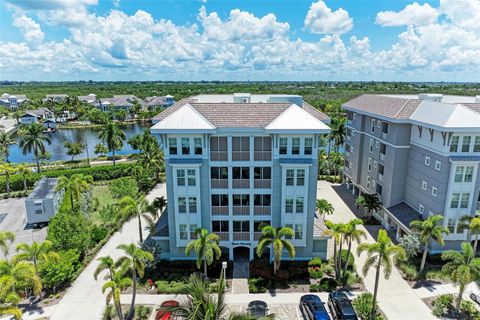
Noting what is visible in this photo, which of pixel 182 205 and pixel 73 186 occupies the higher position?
pixel 182 205

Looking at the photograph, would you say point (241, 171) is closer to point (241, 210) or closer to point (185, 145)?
point (241, 210)

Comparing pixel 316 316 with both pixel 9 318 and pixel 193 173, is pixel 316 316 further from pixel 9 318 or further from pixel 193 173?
pixel 9 318

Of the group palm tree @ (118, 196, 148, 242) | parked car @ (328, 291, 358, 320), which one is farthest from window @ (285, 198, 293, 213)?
palm tree @ (118, 196, 148, 242)

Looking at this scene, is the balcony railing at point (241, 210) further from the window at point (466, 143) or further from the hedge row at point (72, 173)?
the hedge row at point (72, 173)

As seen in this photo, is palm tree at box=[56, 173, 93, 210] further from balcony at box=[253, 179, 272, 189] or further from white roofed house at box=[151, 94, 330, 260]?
balcony at box=[253, 179, 272, 189]

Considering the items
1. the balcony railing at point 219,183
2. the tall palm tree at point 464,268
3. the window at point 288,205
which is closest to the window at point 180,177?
the balcony railing at point 219,183

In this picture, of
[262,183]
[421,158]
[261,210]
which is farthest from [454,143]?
[261,210]

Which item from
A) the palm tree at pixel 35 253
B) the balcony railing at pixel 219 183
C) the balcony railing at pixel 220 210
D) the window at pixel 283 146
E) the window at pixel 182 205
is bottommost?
the palm tree at pixel 35 253
